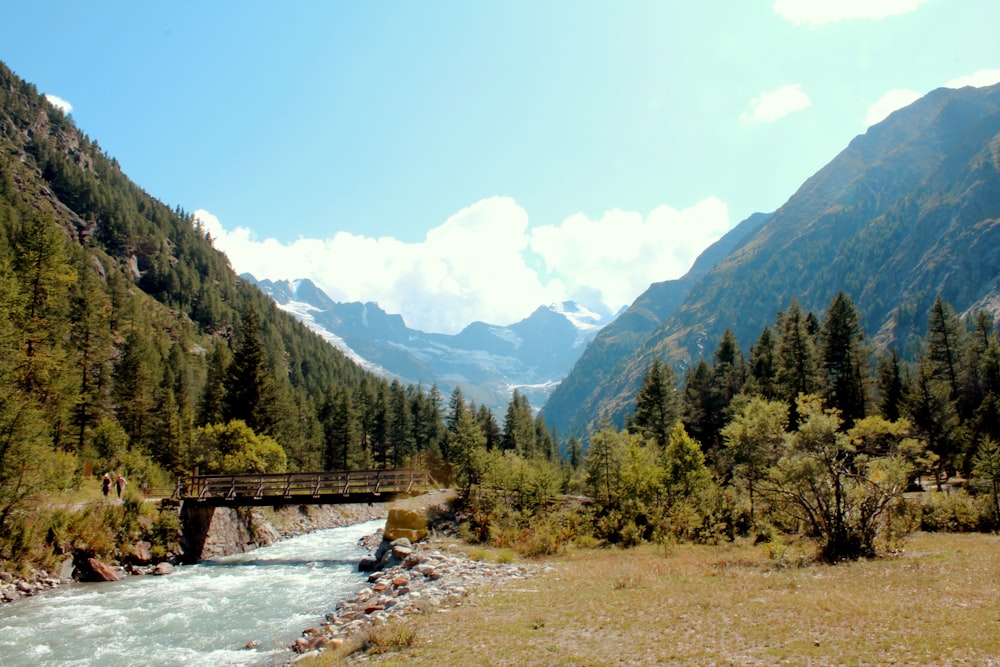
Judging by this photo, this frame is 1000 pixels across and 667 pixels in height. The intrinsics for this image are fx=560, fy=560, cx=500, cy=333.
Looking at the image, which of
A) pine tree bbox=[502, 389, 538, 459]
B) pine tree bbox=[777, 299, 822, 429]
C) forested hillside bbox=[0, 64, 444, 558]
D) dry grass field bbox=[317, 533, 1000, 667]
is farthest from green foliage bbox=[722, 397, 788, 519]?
pine tree bbox=[502, 389, 538, 459]

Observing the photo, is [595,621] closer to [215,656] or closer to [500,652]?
[500,652]

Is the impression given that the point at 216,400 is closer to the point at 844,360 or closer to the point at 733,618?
the point at 733,618

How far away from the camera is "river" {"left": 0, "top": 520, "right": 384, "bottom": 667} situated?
1686 centimetres

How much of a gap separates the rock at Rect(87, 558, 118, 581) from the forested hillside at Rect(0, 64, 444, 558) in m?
4.28

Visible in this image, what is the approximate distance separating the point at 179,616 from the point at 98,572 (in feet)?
30.9

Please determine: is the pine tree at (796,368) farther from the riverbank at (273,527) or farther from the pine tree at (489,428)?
the pine tree at (489,428)

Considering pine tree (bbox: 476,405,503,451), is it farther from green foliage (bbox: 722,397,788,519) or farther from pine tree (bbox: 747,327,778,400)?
green foliage (bbox: 722,397,788,519)

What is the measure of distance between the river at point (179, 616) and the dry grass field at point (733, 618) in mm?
6456

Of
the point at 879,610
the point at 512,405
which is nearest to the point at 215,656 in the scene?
the point at 879,610

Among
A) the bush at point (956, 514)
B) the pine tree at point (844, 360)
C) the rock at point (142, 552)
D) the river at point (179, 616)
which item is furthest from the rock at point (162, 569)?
the pine tree at point (844, 360)

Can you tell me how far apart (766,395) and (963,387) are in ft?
76.9

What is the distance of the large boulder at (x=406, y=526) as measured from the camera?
3394cm

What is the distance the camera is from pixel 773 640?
12148mm

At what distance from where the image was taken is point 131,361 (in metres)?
61.6
